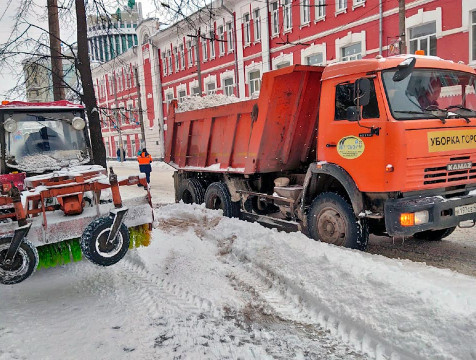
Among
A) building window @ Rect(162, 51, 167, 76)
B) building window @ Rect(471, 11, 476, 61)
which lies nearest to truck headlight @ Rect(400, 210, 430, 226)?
building window @ Rect(471, 11, 476, 61)

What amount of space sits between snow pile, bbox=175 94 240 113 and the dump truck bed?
0.44m

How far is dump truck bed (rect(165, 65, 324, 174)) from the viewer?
6.21 metres

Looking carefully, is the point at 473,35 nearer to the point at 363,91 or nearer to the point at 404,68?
the point at 404,68

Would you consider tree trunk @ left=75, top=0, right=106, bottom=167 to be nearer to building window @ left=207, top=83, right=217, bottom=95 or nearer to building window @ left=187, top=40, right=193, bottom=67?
building window @ left=207, top=83, right=217, bottom=95

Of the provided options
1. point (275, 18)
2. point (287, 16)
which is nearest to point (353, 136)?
point (287, 16)

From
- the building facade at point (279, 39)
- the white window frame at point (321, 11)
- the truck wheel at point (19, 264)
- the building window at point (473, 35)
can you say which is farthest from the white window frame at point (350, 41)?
the truck wheel at point (19, 264)

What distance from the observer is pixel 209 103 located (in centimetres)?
849

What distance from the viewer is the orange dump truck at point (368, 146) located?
14.5ft

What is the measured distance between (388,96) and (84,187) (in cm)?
372

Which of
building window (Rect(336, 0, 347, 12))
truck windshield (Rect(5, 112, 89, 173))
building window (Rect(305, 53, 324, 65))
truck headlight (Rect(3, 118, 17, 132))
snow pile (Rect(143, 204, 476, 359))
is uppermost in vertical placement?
building window (Rect(336, 0, 347, 12))

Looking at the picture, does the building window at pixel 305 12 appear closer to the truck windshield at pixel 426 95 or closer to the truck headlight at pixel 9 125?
the truck windshield at pixel 426 95

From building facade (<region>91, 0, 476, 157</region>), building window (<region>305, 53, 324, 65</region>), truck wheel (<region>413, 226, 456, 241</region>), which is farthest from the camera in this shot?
building window (<region>305, 53, 324, 65</region>)

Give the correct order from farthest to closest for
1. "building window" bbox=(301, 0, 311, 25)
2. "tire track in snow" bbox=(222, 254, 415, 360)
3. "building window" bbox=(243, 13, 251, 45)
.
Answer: "building window" bbox=(243, 13, 251, 45) → "building window" bbox=(301, 0, 311, 25) → "tire track in snow" bbox=(222, 254, 415, 360)

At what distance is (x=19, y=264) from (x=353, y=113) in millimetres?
4098
